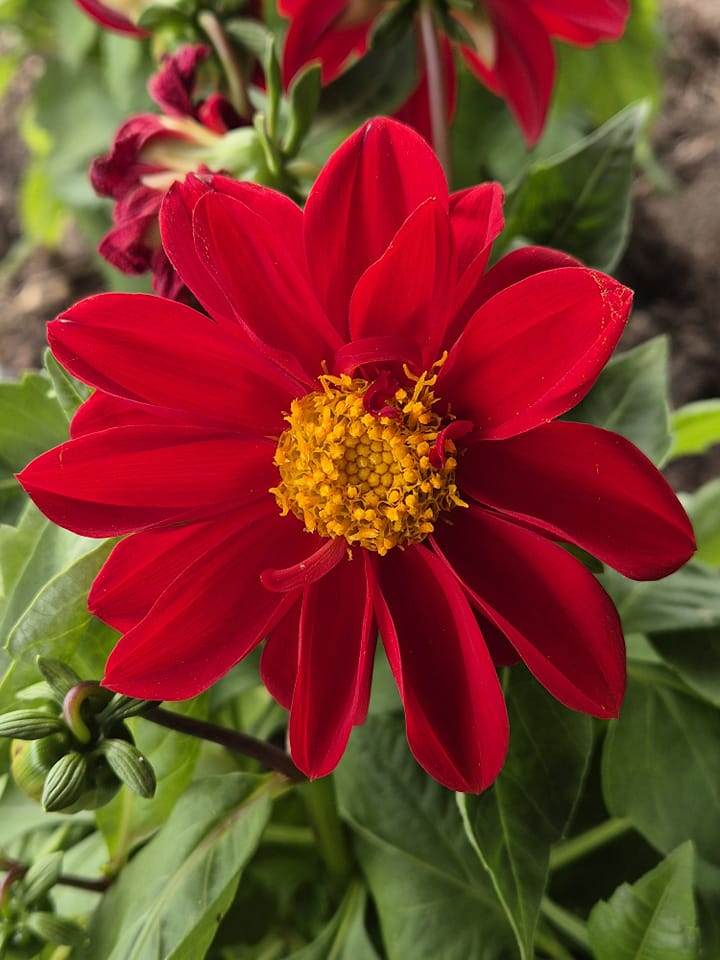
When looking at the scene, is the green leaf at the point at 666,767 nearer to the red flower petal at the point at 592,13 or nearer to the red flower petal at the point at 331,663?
the red flower petal at the point at 331,663

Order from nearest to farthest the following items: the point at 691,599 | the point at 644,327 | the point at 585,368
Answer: the point at 585,368
the point at 691,599
the point at 644,327

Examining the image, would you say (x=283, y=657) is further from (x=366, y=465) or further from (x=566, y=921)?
(x=566, y=921)

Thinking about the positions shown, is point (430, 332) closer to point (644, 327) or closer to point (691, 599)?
point (691, 599)

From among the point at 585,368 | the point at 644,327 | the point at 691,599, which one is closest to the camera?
the point at 585,368

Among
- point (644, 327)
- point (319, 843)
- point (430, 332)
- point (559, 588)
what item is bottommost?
point (644, 327)

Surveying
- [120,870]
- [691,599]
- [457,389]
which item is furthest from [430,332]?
[120,870]

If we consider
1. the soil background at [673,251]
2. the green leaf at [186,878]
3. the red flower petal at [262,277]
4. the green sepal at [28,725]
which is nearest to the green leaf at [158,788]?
the green leaf at [186,878]
